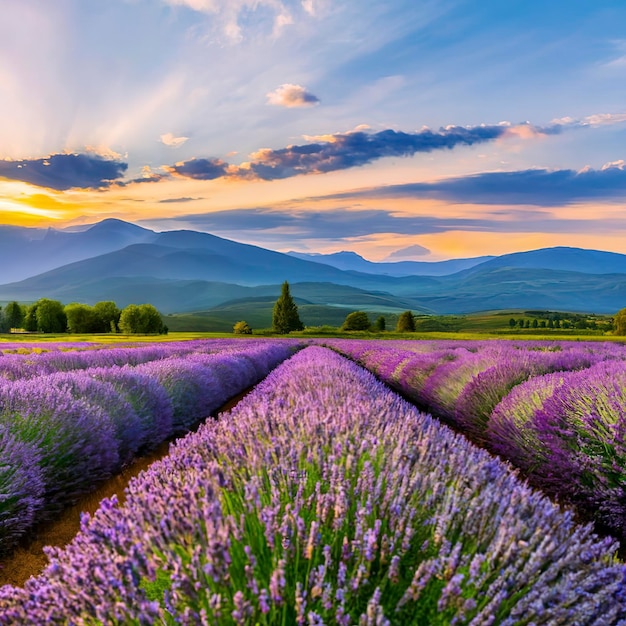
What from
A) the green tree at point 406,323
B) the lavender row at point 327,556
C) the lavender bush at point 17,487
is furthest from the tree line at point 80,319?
the lavender row at point 327,556

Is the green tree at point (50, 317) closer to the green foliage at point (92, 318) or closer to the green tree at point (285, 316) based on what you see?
the green foliage at point (92, 318)

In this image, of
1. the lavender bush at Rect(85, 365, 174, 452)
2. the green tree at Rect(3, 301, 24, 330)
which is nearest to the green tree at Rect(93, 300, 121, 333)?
the green tree at Rect(3, 301, 24, 330)

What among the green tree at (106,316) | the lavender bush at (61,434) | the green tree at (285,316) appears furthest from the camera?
the green tree at (285,316)

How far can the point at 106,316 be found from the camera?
68312 mm

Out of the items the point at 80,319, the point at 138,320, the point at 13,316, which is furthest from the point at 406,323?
the point at 13,316

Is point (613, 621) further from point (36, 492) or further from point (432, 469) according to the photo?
point (36, 492)

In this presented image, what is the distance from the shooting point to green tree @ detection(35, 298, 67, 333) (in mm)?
65188

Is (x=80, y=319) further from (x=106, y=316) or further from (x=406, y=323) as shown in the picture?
(x=406, y=323)

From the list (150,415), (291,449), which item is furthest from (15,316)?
(291,449)

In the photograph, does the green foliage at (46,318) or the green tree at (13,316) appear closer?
the green foliage at (46,318)

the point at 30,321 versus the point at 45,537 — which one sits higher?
the point at 30,321

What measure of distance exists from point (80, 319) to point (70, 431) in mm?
66596

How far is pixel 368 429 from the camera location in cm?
271

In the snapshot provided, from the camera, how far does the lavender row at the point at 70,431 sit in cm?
348
